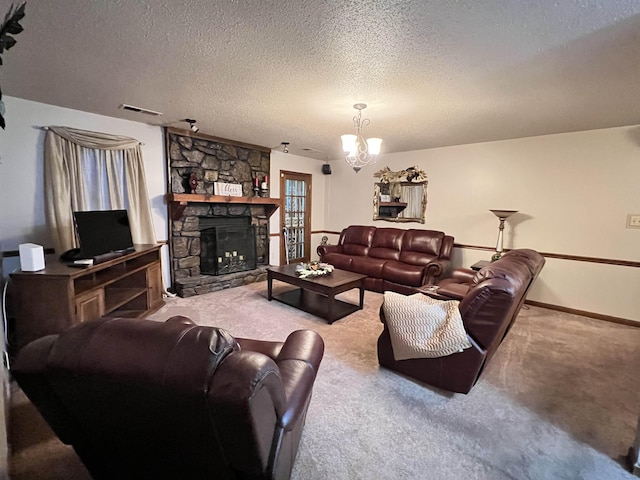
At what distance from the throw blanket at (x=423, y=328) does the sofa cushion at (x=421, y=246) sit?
2.39m

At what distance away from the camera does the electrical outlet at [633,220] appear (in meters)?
3.47

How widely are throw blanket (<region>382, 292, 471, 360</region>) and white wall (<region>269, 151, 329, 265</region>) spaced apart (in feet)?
12.1

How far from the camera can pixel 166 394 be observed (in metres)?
0.82

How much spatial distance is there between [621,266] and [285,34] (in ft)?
14.7

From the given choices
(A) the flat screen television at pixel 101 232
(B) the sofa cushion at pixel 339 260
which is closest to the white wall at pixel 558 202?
(B) the sofa cushion at pixel 339 260

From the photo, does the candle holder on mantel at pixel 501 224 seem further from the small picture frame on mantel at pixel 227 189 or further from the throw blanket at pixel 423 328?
the small picture frame on mantel at pixel 227 189

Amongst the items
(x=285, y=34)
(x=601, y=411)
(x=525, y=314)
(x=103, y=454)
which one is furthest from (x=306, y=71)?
(x=525, y=314)

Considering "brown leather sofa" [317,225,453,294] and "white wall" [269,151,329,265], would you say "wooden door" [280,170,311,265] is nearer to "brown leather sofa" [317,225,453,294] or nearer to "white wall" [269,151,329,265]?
"white wall" [269,151,329,265]

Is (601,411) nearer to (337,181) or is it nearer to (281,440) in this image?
(281,440)

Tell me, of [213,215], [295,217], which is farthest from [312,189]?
[213,215]

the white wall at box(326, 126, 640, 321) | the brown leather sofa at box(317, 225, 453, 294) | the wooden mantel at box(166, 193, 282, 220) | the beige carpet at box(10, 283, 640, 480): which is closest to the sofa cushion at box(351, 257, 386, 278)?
the brown leather sofa at box(317, 225, 453, 294)

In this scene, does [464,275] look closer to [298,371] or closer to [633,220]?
[633,220]

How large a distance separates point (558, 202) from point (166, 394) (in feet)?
15.8

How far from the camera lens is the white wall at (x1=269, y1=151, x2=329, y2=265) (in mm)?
5595
